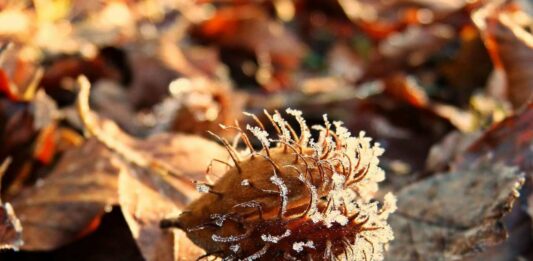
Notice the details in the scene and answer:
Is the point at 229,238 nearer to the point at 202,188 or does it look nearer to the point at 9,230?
the point at 202,188

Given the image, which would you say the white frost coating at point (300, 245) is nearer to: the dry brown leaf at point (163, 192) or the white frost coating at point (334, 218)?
the white frost coating at point (334, 218)

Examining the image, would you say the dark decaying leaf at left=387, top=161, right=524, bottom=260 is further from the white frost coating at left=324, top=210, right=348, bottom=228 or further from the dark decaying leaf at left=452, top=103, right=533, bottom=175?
the white frost coating at left=324, top=210, right=348, bottom=228

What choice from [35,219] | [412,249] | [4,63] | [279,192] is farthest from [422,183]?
[4,63]

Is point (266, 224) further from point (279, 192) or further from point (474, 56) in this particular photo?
point (474, 56)

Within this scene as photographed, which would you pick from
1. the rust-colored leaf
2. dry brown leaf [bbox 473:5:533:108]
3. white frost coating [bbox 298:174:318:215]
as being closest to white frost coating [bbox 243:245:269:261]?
white frost coating [bbox 298:174:318:215]

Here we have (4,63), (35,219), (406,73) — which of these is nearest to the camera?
(35,219)

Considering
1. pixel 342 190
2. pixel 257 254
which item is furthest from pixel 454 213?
pixel 257 254
